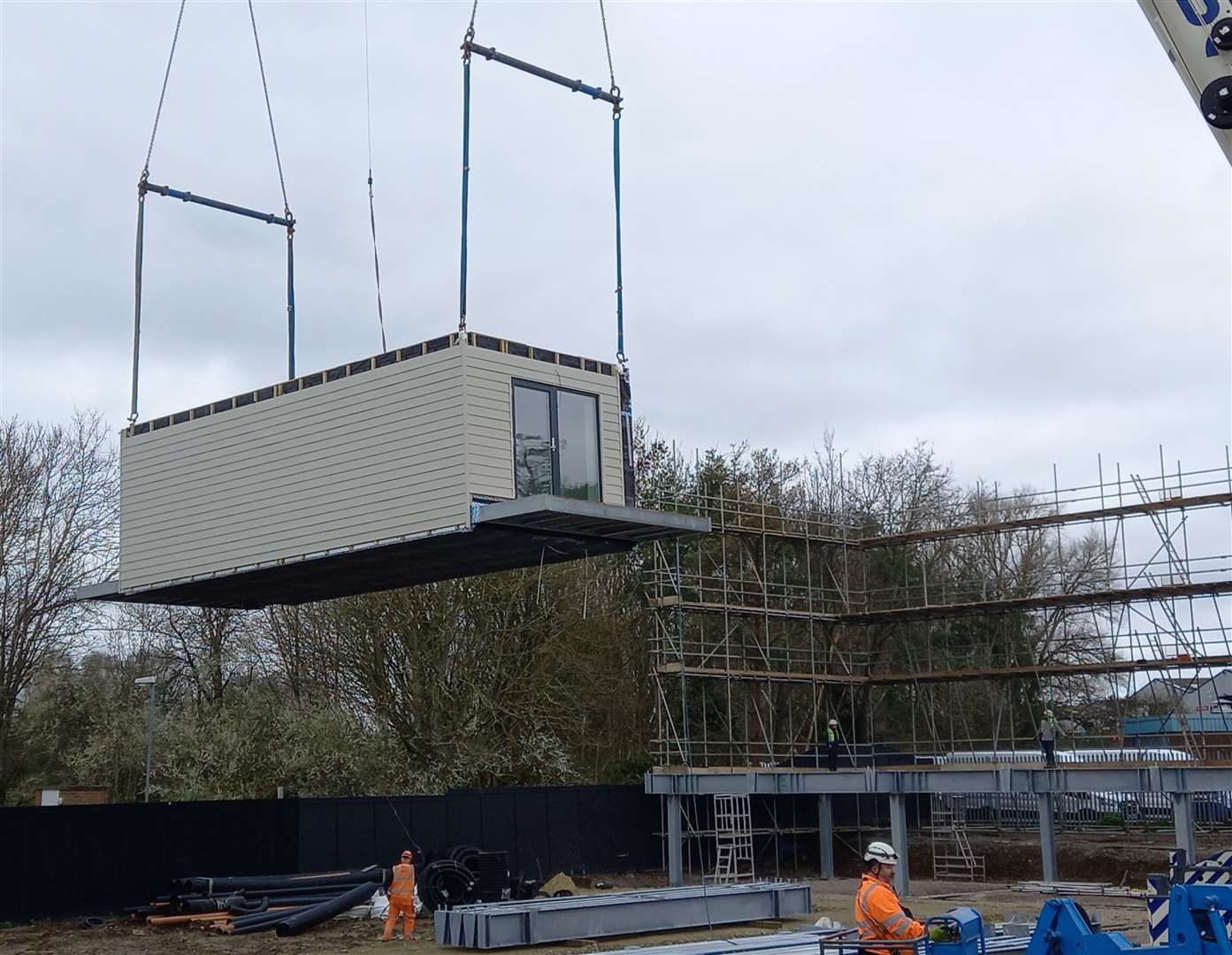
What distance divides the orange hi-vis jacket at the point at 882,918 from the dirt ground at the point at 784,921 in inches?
477

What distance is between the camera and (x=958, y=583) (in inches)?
1784

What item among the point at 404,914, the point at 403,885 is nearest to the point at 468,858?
the point at 403,885

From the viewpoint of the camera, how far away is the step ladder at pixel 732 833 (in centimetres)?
3562

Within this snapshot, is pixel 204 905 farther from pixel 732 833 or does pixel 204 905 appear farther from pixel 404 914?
pixel 732 833

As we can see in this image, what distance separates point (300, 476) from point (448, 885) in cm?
901

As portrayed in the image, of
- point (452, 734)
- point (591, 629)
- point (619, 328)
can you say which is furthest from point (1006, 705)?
point (619, 328)

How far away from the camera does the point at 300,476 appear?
21.5m

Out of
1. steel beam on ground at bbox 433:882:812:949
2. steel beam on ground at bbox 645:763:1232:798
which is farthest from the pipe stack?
steel beam on ground at bbox 645:763:1232:798

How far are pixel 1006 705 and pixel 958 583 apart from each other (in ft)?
18.9

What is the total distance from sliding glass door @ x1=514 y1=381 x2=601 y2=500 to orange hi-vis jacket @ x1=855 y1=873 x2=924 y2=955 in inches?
383

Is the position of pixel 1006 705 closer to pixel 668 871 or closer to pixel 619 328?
pixel 668 871

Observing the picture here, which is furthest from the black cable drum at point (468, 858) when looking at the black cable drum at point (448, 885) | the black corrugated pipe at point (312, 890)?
the black corrugated pipe at point (312, 890)

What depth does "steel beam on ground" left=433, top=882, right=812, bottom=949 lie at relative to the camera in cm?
2255

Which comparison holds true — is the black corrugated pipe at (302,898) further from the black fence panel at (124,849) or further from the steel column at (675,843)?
the steel column at (675,843)
